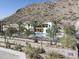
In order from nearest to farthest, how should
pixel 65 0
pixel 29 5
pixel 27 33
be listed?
pixel 27 33
pixel 65 0
pixel 29 5

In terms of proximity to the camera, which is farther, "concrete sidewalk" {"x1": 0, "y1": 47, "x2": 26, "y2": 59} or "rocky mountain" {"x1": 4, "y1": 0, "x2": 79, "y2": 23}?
"rocky mountain" {"x1": 4, "y1": 0, "x2": 79, "y2": 23}

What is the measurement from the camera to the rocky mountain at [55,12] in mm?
87188

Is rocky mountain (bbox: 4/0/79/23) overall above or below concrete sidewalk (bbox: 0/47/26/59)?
above

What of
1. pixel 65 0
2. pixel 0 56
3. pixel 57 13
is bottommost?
pixel 0 56

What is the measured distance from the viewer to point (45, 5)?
117312mm

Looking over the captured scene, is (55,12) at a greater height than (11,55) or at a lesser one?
greater

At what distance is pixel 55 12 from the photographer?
96.8 metres

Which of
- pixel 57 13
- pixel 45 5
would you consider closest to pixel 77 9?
pixel 57 13

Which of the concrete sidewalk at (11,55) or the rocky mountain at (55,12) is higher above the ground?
the rocky mountain at (55,12)

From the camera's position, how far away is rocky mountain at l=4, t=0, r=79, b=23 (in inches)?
3433

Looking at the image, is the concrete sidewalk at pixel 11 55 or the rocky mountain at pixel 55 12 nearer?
the concrete sidewalk at pixel 11 55

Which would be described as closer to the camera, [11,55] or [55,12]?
[11,55]

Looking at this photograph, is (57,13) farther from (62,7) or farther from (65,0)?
(65,0)

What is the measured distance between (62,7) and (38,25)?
42.5m
